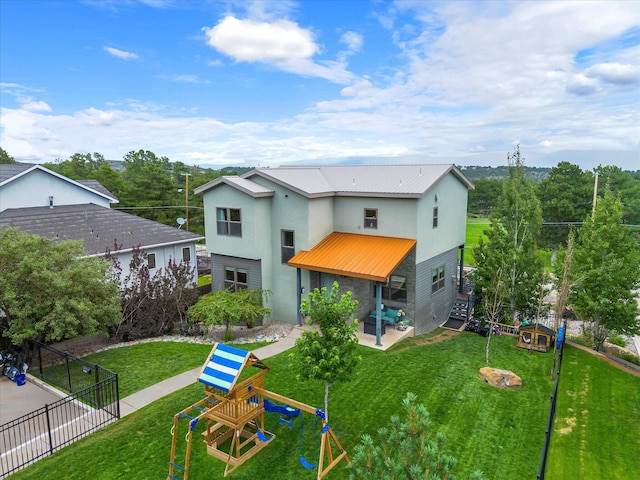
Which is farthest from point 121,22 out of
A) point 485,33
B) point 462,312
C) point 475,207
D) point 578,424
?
point 475,207

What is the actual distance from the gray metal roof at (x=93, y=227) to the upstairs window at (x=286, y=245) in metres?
8.67

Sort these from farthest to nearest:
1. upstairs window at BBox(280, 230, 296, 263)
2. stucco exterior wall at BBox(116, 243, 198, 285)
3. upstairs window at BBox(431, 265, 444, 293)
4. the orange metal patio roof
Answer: stucco exterior wall at BBox(116, 243, 198, 285)
upstairs window at BBox(431, 265, 444, 293)
upstairs window at BBox(280, 230, 296, 263)
the orange metal patio roof

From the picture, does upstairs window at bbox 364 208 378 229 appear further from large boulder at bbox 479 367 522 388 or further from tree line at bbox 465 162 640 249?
tree line at bbox 465 162 640 249

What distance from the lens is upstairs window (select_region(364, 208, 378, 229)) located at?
18609 millimetres

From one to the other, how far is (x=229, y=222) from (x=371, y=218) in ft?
22.3

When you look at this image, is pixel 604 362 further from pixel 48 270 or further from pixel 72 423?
pixel 48 270

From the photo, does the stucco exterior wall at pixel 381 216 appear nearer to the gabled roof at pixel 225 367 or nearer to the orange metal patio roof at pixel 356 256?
the orange metal patio roof at pixel 356 256

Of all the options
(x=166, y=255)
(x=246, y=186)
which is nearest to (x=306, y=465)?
(x=246, y=186)

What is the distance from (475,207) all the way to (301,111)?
5607cm

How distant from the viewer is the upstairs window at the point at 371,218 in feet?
61.1

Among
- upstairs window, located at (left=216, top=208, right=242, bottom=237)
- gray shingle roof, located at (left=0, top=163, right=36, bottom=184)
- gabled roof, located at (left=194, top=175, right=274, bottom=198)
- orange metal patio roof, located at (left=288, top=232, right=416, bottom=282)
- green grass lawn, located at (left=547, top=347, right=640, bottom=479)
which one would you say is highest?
gray shingle roof, located at (left=0, top=163, right=36, bottom=184)

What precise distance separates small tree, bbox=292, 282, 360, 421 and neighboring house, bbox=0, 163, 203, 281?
50.2 feet

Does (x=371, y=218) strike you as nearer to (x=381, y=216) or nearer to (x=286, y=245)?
(x=381, y=216)

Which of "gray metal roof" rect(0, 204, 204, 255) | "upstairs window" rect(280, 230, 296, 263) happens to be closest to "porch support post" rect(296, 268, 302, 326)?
"upstairs window" rect(280, 230, 296, 263)
